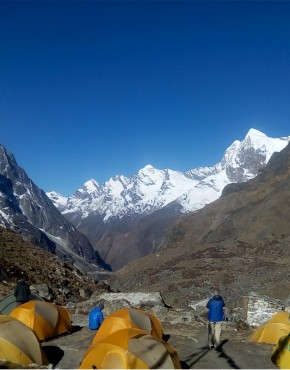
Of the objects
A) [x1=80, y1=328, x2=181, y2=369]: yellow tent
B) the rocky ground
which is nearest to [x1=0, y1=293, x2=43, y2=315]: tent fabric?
the rocky ground

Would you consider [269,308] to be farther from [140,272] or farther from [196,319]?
[140,272]

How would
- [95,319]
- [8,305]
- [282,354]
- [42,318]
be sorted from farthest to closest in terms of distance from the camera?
[8,305]
[95,319]
[42,318]
[282,354]

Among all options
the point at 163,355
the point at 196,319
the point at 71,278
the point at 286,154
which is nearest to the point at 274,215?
the point at 286,154

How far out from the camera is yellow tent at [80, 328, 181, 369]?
35.2ft

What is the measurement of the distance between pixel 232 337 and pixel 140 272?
8670 cm

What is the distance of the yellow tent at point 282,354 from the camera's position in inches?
501

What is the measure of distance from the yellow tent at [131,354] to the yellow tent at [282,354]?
11.9 ft

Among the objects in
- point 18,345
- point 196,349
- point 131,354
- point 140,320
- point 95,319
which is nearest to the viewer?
point 131,354

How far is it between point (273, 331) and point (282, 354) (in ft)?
9.74

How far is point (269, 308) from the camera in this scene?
22.3m

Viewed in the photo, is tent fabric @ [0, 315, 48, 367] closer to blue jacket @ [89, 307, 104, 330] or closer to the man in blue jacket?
blue jacket @ [89, 307, 104, 330]

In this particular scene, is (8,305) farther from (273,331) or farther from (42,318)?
(273,331)

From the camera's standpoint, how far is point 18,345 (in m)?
12.1

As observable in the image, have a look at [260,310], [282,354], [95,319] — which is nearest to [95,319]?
[95,319]
